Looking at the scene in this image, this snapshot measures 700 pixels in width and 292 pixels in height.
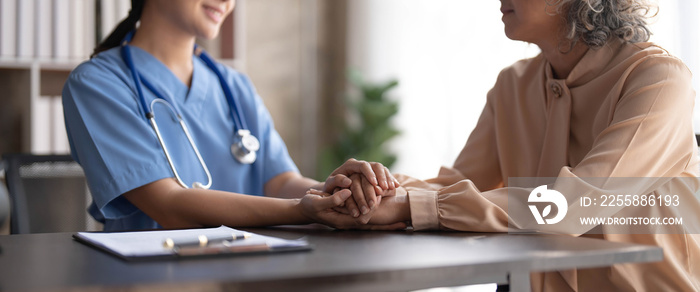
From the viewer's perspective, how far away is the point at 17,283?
0.67 meters

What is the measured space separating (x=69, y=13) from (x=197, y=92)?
67.4 inches

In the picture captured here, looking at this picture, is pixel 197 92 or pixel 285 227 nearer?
pixel 285 227

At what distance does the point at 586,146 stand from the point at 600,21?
264mm

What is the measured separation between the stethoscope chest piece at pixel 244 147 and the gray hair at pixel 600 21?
29.8 inches

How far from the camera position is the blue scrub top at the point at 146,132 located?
1.41 metres

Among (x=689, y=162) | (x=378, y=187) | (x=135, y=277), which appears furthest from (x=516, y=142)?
(x=135, y=277)

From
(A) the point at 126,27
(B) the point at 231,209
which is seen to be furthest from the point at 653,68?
(A) the point at 126,27

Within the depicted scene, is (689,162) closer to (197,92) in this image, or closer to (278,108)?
(197,92)

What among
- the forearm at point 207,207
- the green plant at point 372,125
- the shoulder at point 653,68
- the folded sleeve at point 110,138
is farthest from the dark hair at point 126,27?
the green plant at point 372,125

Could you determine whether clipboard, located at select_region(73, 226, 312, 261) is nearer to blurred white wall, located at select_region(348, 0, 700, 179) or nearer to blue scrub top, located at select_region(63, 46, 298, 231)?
blue scrub top, located at select_region(63, 46, 298, 231)

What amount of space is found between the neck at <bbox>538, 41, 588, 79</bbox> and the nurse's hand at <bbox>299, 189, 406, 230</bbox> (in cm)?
58

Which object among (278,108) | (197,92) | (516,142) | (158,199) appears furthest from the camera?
(278,108)

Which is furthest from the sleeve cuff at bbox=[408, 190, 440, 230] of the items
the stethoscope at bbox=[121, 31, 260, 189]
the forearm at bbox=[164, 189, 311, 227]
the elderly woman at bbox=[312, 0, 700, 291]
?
the stethoscope at bbox=[121, 31, 260, 189]

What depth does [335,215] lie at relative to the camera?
117 centimetres
